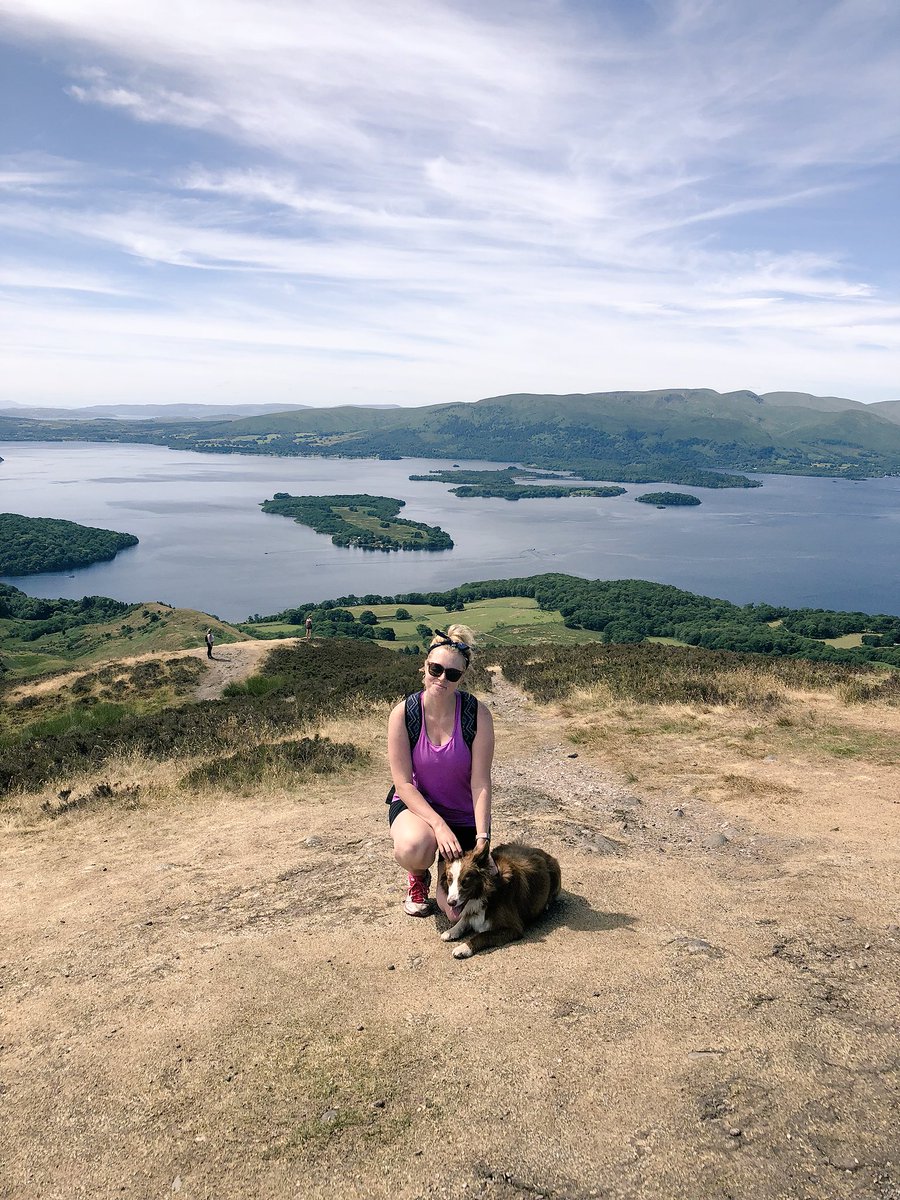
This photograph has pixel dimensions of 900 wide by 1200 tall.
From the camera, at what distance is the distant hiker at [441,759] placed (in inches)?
254

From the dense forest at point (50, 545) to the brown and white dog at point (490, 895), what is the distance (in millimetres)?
161325

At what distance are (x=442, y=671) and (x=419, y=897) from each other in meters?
2.56

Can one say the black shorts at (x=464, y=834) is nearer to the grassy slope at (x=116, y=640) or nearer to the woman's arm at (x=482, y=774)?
the woman's arm at (x=482, y=774)

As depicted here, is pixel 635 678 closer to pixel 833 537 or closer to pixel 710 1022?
pixel 710 1022

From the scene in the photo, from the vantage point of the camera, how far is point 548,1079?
473 centimetres

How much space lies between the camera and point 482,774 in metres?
6.51

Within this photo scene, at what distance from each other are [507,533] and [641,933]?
189205mm

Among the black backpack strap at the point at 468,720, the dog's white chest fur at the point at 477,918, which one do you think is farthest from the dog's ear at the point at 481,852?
the black backpack strap at the point at 468,720

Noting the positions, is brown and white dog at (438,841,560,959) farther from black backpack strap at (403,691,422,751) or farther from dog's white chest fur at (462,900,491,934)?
black backpack strap at (403,691,422,751)

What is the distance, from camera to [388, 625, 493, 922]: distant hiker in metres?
6.45

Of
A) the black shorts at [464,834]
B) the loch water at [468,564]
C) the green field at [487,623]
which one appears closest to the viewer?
the black shorts at [464,834]

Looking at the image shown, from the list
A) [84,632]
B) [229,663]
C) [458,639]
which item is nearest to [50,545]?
[84,632]

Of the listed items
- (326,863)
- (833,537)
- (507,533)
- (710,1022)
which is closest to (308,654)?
(326,863)

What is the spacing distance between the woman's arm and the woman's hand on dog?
0.24 metres
